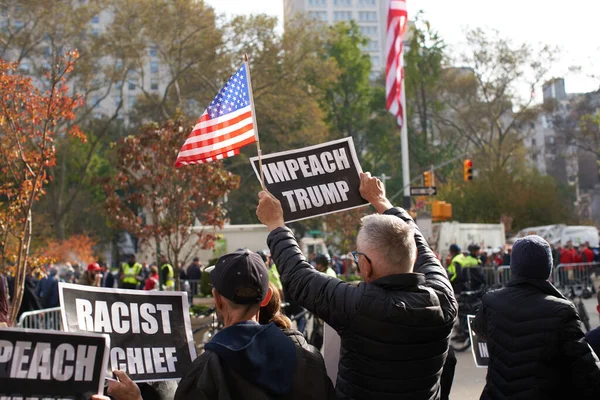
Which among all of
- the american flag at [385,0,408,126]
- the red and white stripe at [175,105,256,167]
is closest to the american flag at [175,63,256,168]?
the red and white stripe at [175,105,256,167]

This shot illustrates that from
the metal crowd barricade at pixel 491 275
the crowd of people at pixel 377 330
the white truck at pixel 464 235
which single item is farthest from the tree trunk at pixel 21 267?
the white truck at pixel 464 235

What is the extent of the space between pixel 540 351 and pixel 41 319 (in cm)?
1024

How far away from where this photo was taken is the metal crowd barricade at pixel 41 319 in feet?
40.3

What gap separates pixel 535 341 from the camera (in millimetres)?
4133

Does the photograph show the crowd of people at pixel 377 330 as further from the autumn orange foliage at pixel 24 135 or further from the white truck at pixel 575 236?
the white truck at pixel 575 236

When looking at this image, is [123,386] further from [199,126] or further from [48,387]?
[199,126]

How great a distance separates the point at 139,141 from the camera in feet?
58.2

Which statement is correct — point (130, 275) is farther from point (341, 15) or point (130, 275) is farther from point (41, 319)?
point (341, 15)

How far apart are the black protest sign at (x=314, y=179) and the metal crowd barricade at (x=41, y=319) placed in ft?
27.8

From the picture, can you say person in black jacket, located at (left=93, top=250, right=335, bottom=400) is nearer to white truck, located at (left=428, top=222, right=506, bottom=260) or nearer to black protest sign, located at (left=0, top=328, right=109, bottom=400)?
black protest sign, located at (left=0, top=328, right=109, bottom=400)

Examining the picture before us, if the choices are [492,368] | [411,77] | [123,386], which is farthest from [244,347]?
[411,77]

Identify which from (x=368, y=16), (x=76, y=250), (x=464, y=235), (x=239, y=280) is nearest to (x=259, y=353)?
(x=239, y=280)

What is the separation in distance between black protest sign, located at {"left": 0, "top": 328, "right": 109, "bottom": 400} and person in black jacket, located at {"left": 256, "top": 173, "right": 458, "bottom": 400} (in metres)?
0.88

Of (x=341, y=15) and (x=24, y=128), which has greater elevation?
(x=341, y=15)
